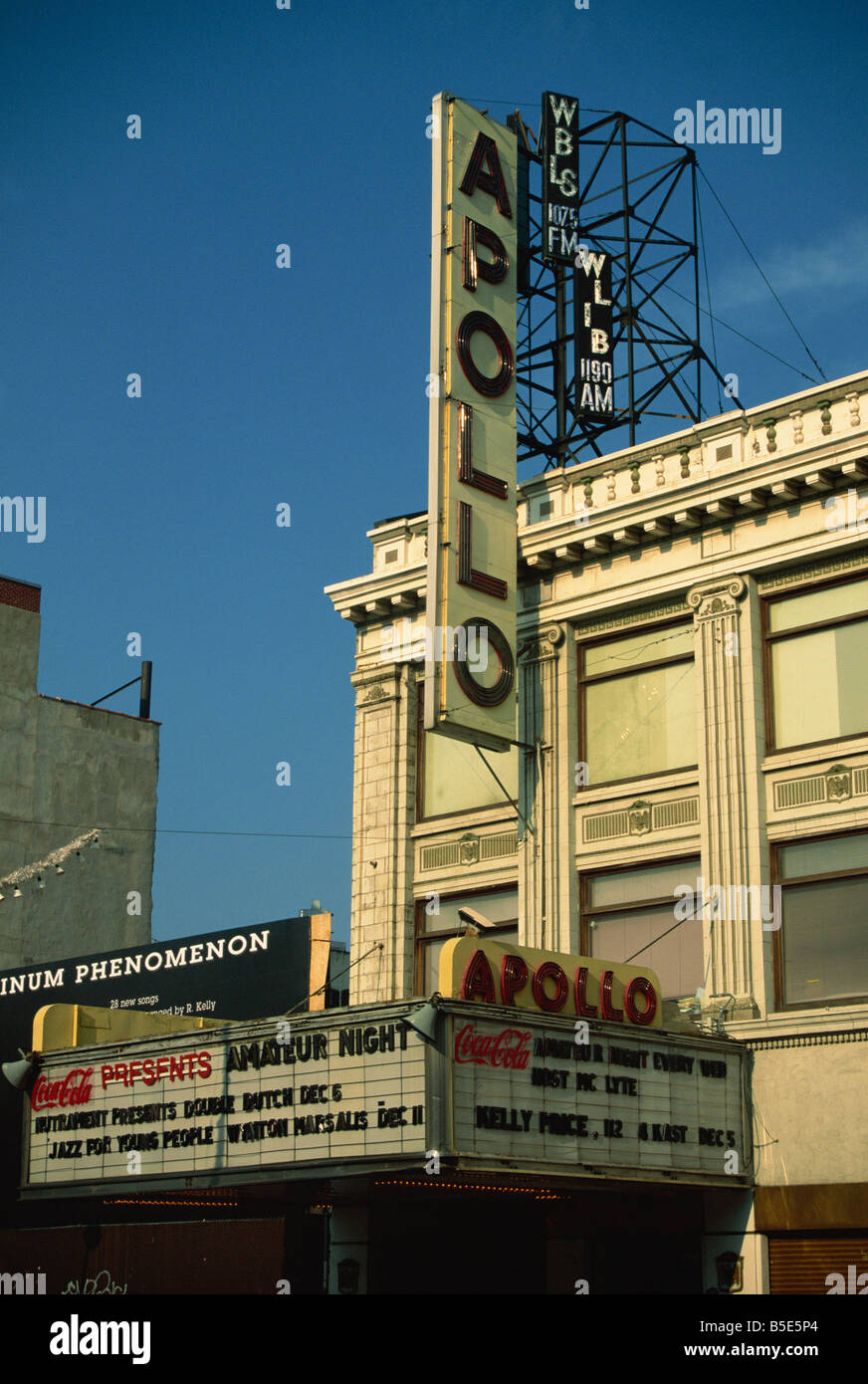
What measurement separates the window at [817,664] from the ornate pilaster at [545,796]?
393 cm

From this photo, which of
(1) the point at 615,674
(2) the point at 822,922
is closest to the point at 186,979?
(1) the point at 615,674

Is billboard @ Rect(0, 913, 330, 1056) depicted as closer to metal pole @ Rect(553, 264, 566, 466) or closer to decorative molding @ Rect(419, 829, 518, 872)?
decorative molding @ Rect(419, 829, 518, 872)

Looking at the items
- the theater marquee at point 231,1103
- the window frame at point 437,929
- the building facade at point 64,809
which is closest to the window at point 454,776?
the window frame at point 437,929

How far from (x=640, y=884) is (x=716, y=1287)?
6471mm

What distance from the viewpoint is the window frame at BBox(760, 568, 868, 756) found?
27.5 m

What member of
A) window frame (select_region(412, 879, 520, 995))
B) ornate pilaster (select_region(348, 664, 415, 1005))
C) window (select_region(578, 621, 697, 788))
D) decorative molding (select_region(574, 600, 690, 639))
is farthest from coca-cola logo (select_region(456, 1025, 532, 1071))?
decorative molding (select_region(574, 600, 690, 639))

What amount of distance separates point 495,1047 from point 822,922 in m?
6.16

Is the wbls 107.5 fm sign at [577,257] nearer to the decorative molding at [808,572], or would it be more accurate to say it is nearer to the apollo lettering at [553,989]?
Result: the decorative molding at [808,572]

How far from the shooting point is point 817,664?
27.9 metres

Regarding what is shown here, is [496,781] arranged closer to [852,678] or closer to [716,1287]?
[852,678]

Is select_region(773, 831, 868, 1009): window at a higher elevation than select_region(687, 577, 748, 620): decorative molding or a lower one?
lower

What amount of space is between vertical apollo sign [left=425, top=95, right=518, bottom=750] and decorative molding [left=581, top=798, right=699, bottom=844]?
213cm

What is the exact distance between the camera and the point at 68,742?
5919 cm
